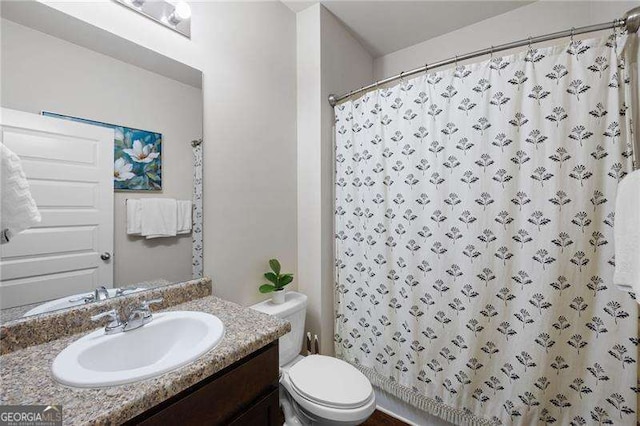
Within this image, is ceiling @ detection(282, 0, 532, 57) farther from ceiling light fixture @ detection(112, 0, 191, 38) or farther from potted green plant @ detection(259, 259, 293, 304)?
potted green plant @ detection(259, 259, 293, 304)

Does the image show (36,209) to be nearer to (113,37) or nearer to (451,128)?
(113,37)

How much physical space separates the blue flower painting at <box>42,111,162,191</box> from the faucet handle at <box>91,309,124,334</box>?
469mm

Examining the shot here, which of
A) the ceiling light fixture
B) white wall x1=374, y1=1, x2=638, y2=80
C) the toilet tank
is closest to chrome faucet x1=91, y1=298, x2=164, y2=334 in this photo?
the toilet tank

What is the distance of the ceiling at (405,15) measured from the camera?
1.78 m

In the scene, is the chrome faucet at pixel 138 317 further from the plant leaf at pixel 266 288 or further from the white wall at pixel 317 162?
the white wall at pixel 317 162

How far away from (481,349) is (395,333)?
1.47 feet

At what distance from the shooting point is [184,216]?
1298 mm

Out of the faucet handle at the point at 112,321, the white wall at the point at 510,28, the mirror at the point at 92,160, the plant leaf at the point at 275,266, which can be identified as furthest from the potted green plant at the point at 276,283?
the white wall at the point at 510,28

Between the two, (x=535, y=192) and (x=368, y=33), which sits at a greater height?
(x=368, y=33)

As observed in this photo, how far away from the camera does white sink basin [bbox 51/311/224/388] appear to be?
701mm

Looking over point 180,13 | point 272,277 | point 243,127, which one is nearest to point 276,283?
point 272,277

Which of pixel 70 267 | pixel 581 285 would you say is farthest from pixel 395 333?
pixel 70 267

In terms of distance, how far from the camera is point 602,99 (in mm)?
1122

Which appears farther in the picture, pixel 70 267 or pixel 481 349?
pixel 481 349
